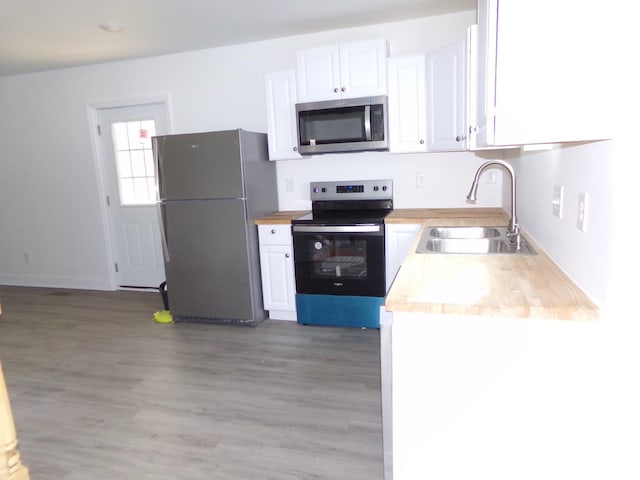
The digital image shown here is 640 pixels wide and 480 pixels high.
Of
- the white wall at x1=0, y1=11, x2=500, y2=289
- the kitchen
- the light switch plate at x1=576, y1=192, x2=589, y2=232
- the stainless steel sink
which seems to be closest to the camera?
the kitchen

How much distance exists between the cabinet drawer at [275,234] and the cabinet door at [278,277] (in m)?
0.03

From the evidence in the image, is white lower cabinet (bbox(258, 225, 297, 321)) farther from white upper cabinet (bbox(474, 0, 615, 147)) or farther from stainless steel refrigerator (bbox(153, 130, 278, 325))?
white upper cabinet (bbox(474, 0, 615, 147))

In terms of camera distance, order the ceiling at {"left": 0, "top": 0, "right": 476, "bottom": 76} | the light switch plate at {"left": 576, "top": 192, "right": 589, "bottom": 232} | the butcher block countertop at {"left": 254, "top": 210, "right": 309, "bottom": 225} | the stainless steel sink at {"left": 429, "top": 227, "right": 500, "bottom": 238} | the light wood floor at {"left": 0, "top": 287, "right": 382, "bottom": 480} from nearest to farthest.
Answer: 1. the light switch plate at {"left": 576, "top": 192, "right": 589, "bottom": 232}
2. the light wood floor at {"left": 0, "top": 287, "right": 382, "bottom": 480}
3. the stainless steel sink at {"left": 429, "top": 227, "right": 500, "bottom": 238}
4. the ceiling at {"left": 0, "top": 0, "right": 476, "bottom": 76}
5. the butcher block countertop at {"left": 254, "top": 210, "right": 309, "bottom": 225}

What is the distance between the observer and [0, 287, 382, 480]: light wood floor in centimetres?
189

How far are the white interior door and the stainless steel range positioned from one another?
1995mm

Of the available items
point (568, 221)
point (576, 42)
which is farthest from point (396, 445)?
point (576, 42)

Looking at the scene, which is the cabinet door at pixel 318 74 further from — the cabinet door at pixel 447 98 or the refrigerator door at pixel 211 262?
the refrigerator door at pixel 211 262

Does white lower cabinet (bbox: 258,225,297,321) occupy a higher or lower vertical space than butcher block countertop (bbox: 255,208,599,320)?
lower

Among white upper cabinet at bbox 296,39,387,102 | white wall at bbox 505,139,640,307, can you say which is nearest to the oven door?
white upper cabinet at bbox 296,39,387,102

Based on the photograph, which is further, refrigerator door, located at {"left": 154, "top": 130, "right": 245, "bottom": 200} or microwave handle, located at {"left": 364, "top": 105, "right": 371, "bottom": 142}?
refrigerator door, located at {"left": 154, "top": 130, "right": 245, "bottom": 200}

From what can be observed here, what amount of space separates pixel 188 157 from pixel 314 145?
1008 millimetres

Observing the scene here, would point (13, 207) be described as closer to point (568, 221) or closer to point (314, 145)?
point (314, 145)

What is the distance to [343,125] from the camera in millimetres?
3248

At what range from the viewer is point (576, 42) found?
108 centimetres
